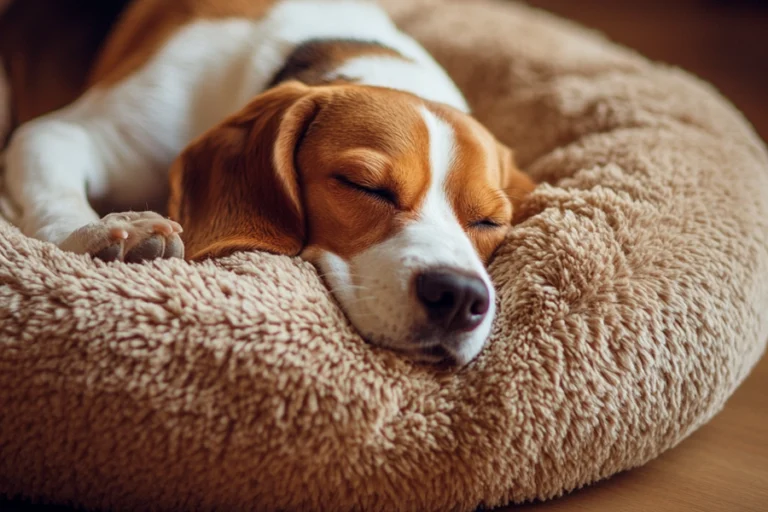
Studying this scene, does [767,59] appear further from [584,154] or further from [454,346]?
[454,346]

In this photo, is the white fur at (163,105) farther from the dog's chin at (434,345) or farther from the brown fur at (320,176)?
the dog's chin at (434,345)

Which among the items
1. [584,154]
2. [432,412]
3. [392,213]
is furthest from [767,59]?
[432,412]

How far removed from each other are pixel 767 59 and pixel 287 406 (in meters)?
3.50

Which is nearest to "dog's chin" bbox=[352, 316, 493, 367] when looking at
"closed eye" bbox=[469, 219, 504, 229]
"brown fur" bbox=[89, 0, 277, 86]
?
"closed eye" bbox=[469, 219, 504, 229]

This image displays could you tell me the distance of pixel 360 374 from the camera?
1.29m

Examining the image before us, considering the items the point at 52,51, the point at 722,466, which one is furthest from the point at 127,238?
the point at 52,51

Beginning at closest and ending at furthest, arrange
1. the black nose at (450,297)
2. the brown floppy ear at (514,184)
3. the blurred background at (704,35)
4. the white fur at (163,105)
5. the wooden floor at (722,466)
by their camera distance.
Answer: the black nose at (450,297) < the wooden floor at (722,466) < the brown floppy ear at (514,184) < the white fur at (163,105) < the blurred background at (704,35)

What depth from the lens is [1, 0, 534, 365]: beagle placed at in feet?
4.64

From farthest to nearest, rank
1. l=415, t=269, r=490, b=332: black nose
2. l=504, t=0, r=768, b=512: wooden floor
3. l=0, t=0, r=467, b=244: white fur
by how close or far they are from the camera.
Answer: l=0, t=0, r=467, b=244: white fur, l=504, t=0, r=768, b=512: wooden floor, l=415, t=269, r=490, b=332: black nose

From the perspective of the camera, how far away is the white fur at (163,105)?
1974mm

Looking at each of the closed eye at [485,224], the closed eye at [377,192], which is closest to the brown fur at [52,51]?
the closed eye at [377,192]

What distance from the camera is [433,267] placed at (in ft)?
4.50

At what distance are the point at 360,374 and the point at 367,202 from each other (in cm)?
41

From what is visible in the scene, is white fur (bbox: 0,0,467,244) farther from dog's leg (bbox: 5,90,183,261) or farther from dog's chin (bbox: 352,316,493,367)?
dog's chin (bbox: 352,316,493,367)
